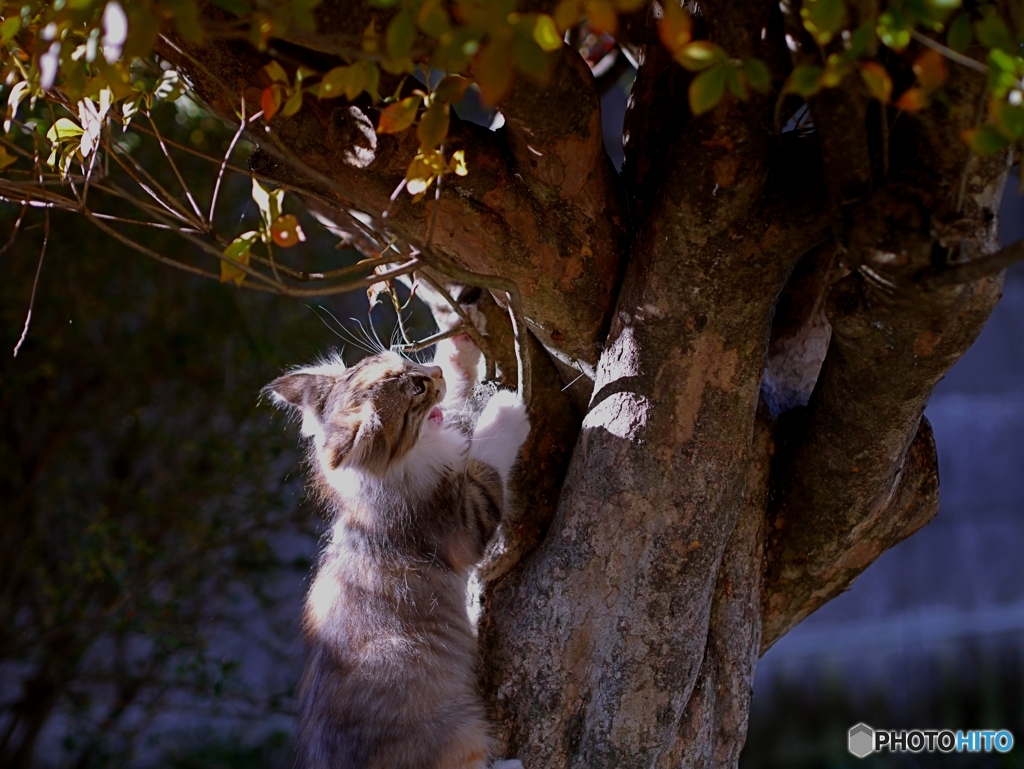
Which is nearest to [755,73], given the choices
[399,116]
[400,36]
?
[400,36]

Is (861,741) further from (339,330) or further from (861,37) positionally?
(861,37)

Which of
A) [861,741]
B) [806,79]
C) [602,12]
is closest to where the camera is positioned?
[602,12]

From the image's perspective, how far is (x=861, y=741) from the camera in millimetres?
5133

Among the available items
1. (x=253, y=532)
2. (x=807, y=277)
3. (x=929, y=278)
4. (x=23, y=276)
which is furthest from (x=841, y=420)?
(x=23, y=276)

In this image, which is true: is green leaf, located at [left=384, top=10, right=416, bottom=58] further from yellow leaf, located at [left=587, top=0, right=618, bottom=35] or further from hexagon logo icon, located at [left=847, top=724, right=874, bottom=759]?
hexagon logo icon, located at [left=847, top=724, right=874, bottom=759]

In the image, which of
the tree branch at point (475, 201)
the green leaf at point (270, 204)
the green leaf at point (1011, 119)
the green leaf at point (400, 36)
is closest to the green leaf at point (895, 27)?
the green leaf at point (1011, 119)

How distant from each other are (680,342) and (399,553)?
106cm

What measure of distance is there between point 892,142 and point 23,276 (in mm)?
3969

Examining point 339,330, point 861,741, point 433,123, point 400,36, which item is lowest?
point 861,741

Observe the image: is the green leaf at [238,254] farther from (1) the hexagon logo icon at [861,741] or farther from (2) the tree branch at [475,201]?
(1) the hexagon logo icon at [861,741]

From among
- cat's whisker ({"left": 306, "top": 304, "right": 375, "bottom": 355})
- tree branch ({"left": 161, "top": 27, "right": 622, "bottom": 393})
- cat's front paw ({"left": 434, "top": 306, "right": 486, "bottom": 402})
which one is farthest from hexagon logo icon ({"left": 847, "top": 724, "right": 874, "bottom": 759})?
tree branch ({"left": 161, "top": 27, "right": 622, "bottom": 393})

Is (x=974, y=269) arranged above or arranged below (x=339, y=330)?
below
